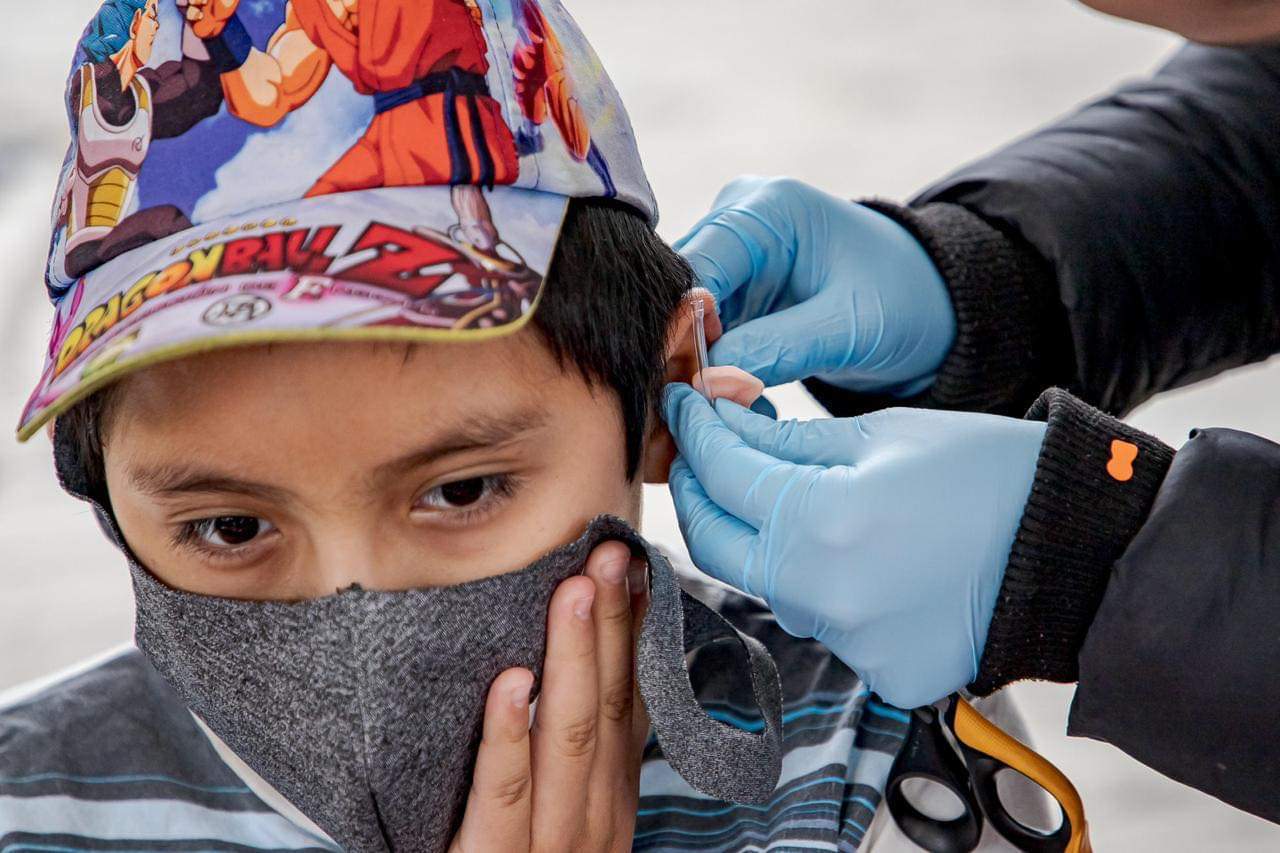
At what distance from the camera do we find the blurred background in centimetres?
207

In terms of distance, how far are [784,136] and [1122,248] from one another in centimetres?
223

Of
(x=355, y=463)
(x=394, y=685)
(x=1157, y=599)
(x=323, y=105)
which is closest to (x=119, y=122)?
(x=323, y=105)

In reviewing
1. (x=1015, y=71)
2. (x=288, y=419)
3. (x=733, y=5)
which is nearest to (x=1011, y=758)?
(x=288, y=419)

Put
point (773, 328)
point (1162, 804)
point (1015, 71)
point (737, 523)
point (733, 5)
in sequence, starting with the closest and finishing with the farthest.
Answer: point (737, 523), point (773, 328), point (1162, 804), point (1015, 71), point (733, 5)

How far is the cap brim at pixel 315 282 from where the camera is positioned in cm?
81

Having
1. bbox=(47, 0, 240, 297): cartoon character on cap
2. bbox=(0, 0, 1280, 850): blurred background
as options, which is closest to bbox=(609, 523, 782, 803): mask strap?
bbox=(47, 0, 240, 297): cartoon character on cap

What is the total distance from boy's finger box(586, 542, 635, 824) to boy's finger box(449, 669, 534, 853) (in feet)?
0.21

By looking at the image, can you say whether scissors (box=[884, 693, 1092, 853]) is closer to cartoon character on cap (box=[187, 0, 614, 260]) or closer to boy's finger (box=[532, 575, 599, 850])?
boy's finger (box=[532, 575, 599, 850])

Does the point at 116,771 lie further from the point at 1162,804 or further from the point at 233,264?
the point at 1162,804

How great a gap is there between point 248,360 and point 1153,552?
0.65 metres

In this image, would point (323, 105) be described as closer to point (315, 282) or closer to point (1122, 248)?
point (315, 282)

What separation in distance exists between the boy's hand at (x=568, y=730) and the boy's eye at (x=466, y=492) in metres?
0.09

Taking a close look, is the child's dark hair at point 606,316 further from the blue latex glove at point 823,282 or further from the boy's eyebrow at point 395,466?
the blue latex glove at point 823,282

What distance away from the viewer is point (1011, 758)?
98cm
